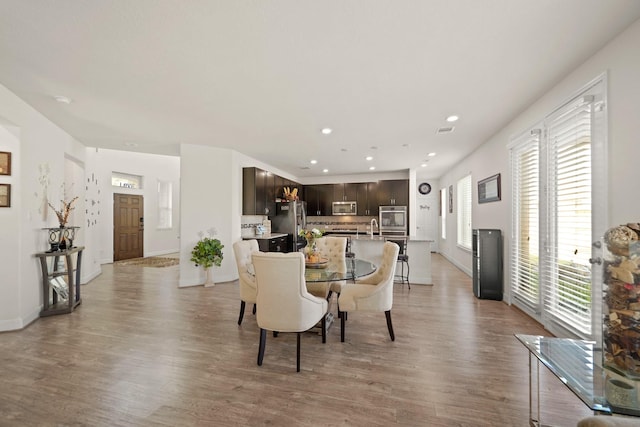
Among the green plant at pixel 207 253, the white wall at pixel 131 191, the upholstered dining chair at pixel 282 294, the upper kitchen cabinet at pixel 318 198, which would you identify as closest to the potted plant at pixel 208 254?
the green plant at pixel 207 253

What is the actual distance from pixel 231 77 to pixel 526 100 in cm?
336

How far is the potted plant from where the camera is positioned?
4695 millimetres

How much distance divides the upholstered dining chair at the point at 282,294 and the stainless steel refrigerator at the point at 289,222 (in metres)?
4.37

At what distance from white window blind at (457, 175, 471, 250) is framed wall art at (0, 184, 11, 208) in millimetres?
7588

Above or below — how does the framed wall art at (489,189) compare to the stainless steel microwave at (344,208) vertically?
above

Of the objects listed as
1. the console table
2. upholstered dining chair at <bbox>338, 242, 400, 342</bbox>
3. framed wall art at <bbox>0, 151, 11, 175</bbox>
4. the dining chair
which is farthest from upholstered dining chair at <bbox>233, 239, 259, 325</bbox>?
the dining chair

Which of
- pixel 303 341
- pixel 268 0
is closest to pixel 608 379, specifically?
pixel 303 341

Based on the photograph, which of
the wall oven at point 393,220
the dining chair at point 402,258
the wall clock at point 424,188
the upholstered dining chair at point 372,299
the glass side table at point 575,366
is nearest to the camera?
the glass side table at point 575,366

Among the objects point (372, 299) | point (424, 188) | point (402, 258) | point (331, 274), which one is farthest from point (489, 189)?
point (424, 188)

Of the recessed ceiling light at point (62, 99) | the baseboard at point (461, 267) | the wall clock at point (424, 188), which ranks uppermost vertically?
the recessed ceiling light at point (62, 99)

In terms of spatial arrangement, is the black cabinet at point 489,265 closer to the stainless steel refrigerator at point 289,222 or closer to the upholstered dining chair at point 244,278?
the upholstered dining chair at point 244,278

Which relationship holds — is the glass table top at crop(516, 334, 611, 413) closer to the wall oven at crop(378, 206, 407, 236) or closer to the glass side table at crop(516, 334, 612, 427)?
the glass side table at crop(516, 334, 612, 427)

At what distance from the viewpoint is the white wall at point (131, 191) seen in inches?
283

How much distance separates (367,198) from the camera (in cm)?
784
